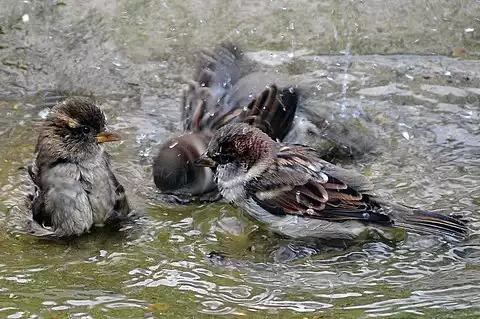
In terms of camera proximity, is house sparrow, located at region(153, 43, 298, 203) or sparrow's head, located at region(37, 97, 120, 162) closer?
sparrow's head, located at region(37, 97, 120, 162)

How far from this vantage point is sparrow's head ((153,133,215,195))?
6289mm

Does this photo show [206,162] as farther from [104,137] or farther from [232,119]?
[232,119]

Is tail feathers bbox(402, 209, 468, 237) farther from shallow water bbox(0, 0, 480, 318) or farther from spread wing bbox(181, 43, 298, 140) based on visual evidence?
spread wing bbox(181, 43, 298, 140)

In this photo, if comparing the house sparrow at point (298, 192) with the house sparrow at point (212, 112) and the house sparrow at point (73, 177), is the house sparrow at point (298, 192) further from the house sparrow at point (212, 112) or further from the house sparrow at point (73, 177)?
the house sparrow at point (73, 177)

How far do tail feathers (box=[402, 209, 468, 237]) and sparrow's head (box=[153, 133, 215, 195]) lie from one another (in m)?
1.58

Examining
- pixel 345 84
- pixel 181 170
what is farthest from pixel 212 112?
pixel 345 84

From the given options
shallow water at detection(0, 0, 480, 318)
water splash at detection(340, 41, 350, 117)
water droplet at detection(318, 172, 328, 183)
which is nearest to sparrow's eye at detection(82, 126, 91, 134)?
shallow water at detection(0, 0, 480, 318)

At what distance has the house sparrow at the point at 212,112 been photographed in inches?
251

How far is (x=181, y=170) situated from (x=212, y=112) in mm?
1000

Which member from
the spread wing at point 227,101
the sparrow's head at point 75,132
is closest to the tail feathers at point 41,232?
the sparrow's head at point 75,132

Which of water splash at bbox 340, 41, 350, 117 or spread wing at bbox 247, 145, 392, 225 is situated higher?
water splash at bbox 340, 41, 350, 117

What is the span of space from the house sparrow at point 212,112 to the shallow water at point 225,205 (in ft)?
0.72

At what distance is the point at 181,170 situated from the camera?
6.39 metres

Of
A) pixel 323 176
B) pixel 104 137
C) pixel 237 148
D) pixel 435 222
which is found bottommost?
pixel 435 222
